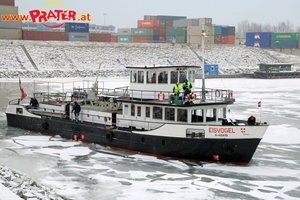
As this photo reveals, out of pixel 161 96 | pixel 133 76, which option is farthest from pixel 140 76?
pixel 161 96

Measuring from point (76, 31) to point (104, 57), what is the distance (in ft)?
59.5

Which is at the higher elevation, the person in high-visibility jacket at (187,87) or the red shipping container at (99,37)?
the red shipping container at (99,37)

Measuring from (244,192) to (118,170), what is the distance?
5.10 meters

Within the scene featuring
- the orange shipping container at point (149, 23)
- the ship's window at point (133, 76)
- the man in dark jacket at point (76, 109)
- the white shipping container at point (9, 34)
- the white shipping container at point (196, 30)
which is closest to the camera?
the ship's window at point (133, 76)

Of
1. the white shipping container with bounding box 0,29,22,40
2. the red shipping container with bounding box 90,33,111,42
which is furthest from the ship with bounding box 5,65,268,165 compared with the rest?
the red shipping container with bounding box 90,33,111,42

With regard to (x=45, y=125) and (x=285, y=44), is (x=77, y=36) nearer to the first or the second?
(x=285, y=44)

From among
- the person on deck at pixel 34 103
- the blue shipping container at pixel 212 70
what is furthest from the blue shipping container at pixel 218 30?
the person on deck at pixel 34 103

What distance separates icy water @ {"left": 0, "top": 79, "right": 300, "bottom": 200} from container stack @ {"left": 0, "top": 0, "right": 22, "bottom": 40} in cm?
6047

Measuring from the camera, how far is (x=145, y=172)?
725 inches

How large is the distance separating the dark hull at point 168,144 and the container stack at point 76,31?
69289mm

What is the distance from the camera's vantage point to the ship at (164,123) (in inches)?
769

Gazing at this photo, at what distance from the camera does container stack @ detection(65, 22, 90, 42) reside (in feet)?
302

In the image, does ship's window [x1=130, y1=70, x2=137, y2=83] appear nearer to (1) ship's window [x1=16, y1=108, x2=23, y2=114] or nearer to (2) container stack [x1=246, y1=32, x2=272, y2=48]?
(1) ship's window [x1=16, y1=108, x2=23, y2=114]

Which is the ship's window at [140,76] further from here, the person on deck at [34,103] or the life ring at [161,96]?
the person on deck at [34,103]
